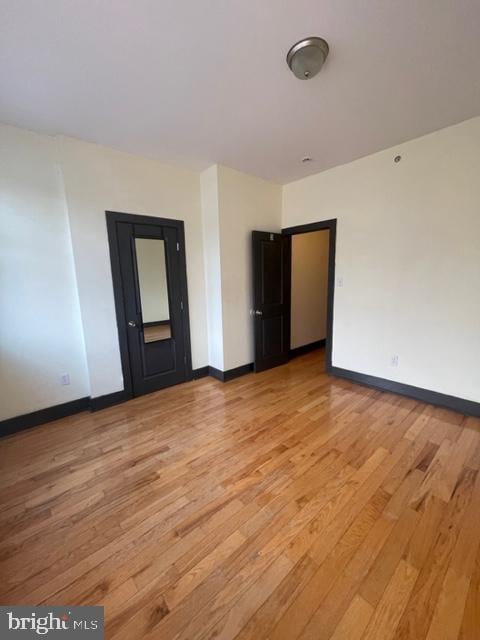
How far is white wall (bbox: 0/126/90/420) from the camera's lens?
2240 millimetres

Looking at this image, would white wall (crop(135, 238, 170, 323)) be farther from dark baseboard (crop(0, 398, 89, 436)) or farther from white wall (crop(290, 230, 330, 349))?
white wall (crop(290, 230, 330, 349))

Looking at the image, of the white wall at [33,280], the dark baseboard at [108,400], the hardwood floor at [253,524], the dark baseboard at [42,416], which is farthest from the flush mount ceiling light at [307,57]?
the dark baseboard at [42,416]

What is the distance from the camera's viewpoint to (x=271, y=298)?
3730mm

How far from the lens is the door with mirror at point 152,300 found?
2836mm

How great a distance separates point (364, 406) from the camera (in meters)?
2.69

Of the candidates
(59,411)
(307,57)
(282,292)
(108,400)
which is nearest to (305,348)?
(282,292)

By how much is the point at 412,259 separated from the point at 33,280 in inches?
150

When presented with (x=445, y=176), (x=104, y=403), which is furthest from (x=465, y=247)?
(x=104, y=403)

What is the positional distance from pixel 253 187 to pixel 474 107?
2.21 m

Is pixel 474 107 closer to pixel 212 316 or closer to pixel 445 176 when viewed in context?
pixel 445 176

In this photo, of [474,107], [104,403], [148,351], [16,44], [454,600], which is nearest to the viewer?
[454,600]

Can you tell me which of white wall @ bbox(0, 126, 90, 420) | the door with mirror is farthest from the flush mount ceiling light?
white wall @ bbox(0, 126, 90, 420)

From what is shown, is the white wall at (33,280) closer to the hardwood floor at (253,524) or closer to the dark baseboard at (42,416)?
the dark baseboard at (42,416)

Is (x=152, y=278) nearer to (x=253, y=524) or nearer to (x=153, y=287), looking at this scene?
(x=153, y=287)
